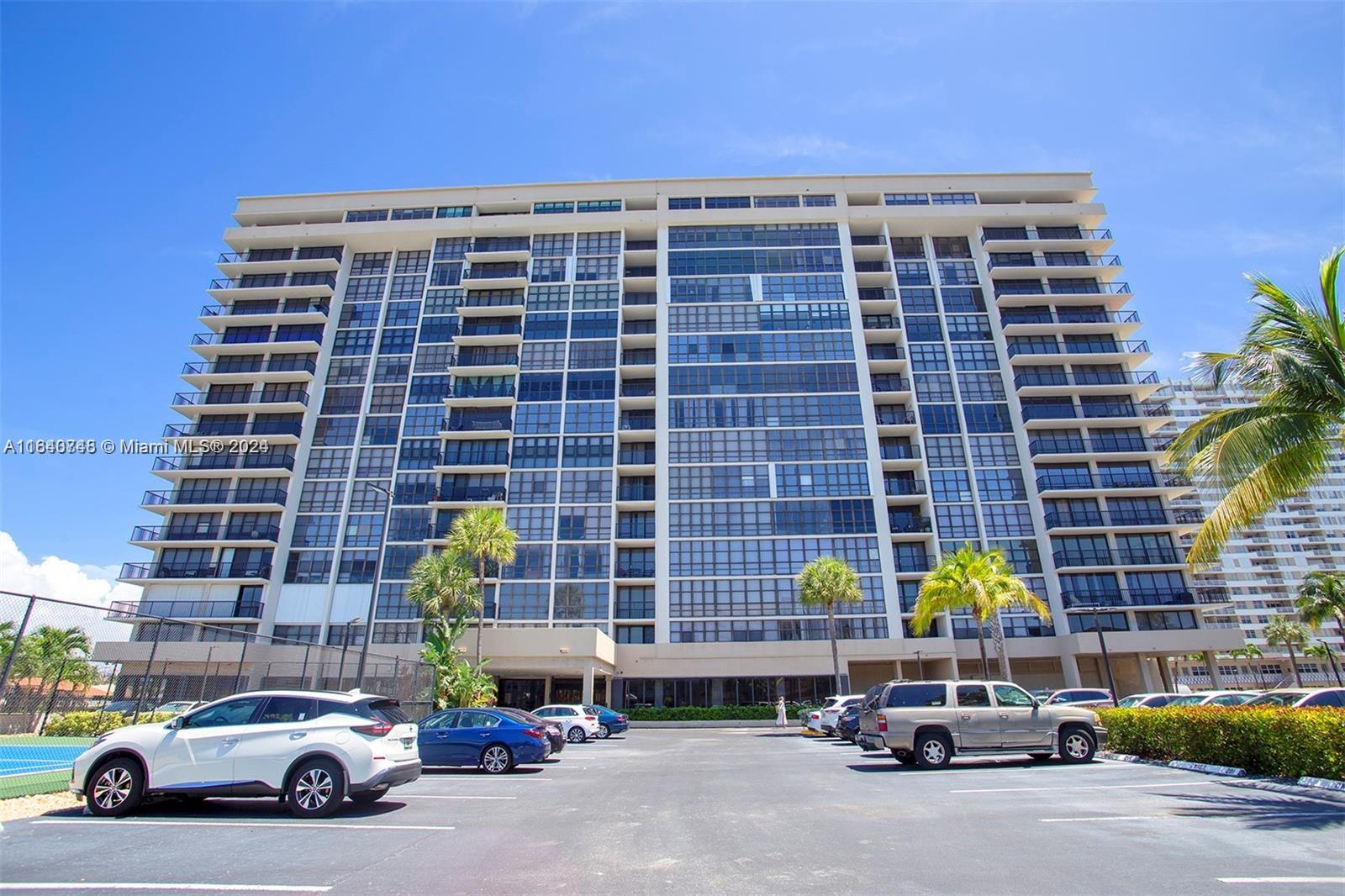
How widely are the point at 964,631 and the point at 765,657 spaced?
47.6ft

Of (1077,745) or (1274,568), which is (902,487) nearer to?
(1077,745)

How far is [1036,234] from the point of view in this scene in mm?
59750

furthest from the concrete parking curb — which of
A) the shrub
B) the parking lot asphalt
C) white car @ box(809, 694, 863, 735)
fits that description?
the shrub

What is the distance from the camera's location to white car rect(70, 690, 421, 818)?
930cm

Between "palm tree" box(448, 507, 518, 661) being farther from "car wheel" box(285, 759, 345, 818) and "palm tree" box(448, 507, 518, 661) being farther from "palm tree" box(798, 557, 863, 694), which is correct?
"car wheel" box(285, 759, 345, 818)

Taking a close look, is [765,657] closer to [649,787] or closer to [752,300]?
[752,300]

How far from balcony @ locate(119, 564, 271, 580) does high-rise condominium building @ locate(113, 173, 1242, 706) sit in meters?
0.21

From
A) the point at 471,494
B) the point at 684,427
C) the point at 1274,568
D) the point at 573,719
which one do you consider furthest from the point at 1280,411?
the point at 1274,568

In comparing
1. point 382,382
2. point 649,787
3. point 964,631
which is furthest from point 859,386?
point 649,787

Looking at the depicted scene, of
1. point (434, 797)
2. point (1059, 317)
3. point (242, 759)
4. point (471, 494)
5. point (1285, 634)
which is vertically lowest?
point (434, 797)

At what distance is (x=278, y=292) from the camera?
58500 mm

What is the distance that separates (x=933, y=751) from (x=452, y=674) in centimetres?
2563

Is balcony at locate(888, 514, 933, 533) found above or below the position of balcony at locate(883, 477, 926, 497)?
below

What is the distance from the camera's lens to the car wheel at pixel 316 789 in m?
9.37
